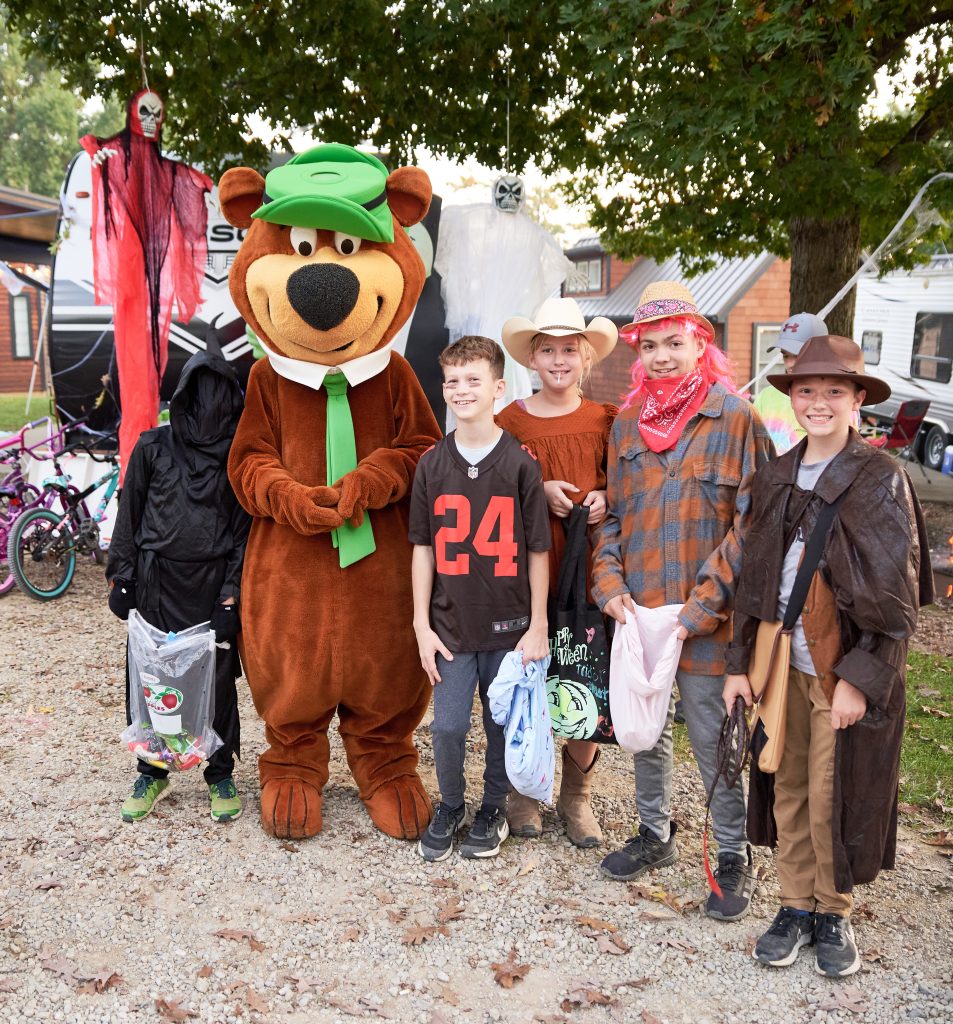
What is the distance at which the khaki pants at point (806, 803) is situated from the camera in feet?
9.30

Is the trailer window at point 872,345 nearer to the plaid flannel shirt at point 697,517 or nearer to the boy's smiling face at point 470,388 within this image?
the plaid flannel shirt at point 697,517

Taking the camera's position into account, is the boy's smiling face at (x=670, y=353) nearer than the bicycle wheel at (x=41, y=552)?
Yes

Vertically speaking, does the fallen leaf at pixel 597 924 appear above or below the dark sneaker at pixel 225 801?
below

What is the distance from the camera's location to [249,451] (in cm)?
362

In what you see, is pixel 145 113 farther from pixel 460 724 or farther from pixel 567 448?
pixel 460 724

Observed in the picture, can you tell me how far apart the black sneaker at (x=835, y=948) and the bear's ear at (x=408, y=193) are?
2787mm

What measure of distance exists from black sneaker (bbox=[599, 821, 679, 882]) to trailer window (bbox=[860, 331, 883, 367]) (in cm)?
1454

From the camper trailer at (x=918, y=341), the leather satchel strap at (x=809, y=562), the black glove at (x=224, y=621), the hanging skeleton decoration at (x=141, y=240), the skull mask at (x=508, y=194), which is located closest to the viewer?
the leather satchel strap at (x=809, y=562)

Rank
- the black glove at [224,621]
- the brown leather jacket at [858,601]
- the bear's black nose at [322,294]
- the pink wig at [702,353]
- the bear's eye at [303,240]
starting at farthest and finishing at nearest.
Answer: the black glove at [224,621] < the bear's eye at [303,240] < the bear's black nose at [322,294] < the pink wig at [702,353] < the brown leather jacket at [858,601]

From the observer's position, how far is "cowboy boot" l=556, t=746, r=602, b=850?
3.72 meters

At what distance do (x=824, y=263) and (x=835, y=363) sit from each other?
558 cm

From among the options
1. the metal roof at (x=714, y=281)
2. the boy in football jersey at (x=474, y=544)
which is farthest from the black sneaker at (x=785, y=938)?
the metal roof at (x=714, y=281)

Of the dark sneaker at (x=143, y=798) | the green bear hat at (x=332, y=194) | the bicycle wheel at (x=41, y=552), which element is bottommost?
the dark sneaker at (x=143, y=798)

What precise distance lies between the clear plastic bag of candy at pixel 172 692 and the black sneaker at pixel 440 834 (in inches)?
34.2
